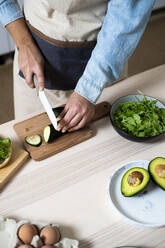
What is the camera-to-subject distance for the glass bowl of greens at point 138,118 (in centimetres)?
112

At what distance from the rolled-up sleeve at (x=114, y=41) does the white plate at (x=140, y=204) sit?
1.22ft

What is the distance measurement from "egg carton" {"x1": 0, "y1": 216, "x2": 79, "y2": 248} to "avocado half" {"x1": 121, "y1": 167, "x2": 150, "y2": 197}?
225 millimetres

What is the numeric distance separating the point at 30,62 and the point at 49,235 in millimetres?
777

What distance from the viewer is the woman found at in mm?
1112

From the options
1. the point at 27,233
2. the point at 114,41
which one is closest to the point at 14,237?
the point at 27,233

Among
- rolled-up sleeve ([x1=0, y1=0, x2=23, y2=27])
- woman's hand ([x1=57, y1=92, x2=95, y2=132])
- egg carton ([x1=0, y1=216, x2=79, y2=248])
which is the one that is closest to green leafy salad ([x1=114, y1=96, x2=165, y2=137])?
woman's hand ([x1=57, y1=92, x2=95, y2=132])

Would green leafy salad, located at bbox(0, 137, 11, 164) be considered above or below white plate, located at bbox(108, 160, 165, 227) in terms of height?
above

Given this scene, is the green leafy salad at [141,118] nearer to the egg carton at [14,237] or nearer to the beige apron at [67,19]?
the beige apron at [67,19]

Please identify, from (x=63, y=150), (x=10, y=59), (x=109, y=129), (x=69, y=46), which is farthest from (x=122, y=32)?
(x=10, y=59)

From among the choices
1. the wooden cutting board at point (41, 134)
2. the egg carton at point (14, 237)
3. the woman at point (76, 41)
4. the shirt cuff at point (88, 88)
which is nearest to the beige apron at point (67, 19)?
the woman at point (76, 41)

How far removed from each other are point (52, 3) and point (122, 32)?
30cm

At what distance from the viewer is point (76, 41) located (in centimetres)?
125

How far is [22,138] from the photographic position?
115cm

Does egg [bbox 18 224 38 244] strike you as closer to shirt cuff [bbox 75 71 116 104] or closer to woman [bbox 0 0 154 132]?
woman [bbox 0 0 154 132]
